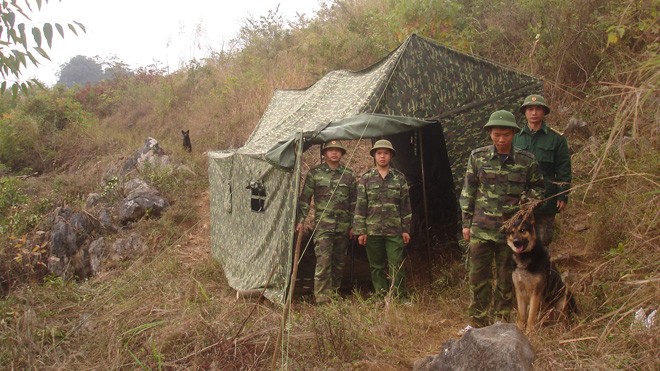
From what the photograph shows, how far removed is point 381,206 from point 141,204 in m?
7.13

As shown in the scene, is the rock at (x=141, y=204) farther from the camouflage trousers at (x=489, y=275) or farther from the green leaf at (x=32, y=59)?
the green leaf at (x=32, y=59)

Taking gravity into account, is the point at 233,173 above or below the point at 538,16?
below

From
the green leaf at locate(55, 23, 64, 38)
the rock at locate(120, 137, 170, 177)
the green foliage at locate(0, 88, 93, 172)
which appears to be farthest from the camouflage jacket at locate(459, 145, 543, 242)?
the green foliage at locate(0, 88, 93, 172)

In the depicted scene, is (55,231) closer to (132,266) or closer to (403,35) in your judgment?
(132,266)

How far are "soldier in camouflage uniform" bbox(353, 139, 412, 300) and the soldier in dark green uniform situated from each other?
4.46 feet

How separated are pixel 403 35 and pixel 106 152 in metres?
9.71

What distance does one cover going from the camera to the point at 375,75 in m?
6.86

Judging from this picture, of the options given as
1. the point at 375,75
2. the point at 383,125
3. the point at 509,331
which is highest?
the point at 375,75

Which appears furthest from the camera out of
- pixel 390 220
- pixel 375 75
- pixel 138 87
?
pixel 138 87

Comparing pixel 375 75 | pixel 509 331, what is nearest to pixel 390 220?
pixel 375 75

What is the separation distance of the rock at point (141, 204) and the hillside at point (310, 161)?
25 cm

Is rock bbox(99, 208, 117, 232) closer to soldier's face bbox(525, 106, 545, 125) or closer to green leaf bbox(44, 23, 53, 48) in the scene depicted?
soldier's face bbox(525, 106, 545, 125)

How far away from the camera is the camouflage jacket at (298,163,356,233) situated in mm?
6179

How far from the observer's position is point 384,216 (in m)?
5.90
